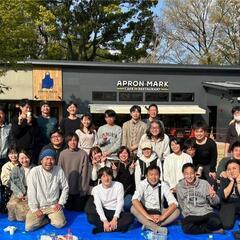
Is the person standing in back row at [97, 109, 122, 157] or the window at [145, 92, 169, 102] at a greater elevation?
the window at [145, 92, 169, 102]

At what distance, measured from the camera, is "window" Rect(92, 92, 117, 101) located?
2328 centimetres

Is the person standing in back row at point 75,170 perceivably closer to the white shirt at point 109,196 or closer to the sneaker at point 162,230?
the white shirt at point 109,196

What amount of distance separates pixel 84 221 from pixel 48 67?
1773 centimetres

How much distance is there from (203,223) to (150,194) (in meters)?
0.84

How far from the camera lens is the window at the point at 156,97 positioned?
78.5 ft

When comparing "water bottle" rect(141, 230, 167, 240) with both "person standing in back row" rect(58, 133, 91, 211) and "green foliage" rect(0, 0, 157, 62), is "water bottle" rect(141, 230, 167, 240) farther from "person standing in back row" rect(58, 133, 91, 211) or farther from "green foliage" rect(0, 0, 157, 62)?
"green foliage" rect(0, 0, 157, 62)

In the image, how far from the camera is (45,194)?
5480 millimetres

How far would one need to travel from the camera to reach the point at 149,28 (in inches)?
993

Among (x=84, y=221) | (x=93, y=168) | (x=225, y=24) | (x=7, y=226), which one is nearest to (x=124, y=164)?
(x=93, y=168)

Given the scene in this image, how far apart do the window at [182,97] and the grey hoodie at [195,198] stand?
19.0 meters

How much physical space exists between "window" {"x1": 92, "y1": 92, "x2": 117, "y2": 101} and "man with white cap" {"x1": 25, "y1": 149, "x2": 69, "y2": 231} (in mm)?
17827

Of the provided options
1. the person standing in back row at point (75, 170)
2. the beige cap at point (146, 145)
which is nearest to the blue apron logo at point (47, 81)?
the person standing in back row at point (75, 170)

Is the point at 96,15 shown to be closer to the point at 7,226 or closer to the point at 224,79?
the point at 224,79

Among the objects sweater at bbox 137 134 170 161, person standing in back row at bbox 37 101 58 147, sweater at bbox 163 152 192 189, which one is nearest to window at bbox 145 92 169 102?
person standing in back row at bbox 37 101 58 147
